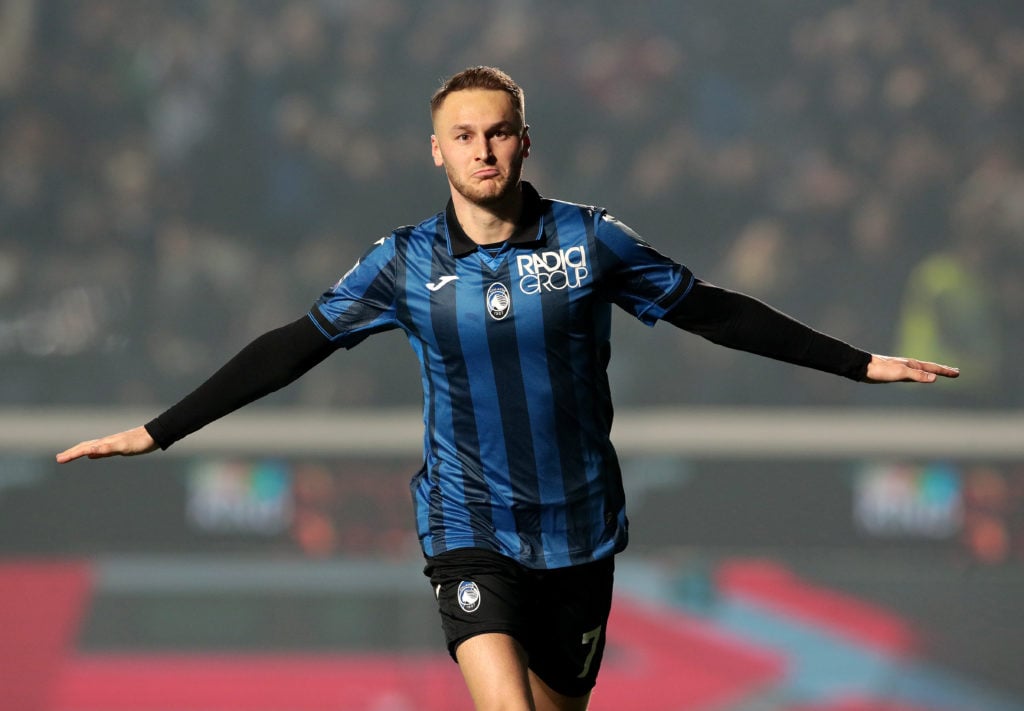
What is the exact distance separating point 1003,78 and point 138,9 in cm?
528

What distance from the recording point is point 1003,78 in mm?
8789

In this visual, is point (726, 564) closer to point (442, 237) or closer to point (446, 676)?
point (446, 676)

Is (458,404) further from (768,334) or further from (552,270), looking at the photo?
(768,334)

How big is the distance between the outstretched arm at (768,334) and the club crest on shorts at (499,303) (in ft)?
1.32

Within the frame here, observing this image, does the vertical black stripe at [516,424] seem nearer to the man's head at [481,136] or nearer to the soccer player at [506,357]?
the soccer player at [506,357]

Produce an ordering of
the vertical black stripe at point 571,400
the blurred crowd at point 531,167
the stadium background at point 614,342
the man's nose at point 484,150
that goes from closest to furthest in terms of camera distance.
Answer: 1. the man's nose at point 484,150
2. the vertical black stripe at point 571,400
3. the stadium background at point 614,342
4. the blurred crowd at point 531,167

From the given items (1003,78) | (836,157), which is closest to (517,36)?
(836,157)

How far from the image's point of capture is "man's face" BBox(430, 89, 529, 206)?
10.9 ft

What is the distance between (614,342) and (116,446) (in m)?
4.83

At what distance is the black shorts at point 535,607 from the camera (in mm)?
3383

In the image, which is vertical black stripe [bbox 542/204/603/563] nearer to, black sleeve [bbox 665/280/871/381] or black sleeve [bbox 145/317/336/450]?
black sleeve [bbox 665/280/871/381]

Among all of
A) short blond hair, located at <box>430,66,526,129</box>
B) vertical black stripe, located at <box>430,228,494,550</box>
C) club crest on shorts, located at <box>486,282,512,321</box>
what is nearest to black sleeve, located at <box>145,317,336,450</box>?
vertical black stripe, located at <box>430,228,494,550</box>

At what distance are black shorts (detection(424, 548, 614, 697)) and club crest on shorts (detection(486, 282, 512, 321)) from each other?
1.87 ft

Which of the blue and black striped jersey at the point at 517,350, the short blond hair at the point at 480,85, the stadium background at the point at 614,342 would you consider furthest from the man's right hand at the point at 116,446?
the stadium background at the point at 614,342
